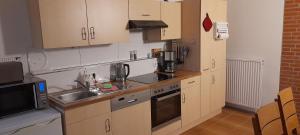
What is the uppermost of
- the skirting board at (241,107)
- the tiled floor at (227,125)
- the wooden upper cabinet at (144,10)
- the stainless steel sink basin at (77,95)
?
the wooden upper cabinet at (144,10)

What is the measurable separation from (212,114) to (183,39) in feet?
4.17

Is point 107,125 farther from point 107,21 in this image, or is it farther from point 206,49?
point 206,49

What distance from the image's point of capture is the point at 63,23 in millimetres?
2188

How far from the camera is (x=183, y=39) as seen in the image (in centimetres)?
344

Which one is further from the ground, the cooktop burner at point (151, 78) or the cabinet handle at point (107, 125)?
the cooktop burner at point (151, 78)

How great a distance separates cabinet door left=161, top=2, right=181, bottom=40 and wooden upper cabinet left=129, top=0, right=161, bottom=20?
12 cm

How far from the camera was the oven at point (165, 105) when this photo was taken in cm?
275

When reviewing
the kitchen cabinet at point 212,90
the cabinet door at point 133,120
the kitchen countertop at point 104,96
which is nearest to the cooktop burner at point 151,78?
the kitchen countertop at point 104,96

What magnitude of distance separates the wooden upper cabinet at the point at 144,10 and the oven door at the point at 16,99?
1.33m

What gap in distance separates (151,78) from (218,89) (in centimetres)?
125

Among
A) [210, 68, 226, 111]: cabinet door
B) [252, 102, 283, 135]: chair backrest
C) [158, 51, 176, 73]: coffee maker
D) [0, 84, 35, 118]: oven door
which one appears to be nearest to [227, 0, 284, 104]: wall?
[210, 68, 226, 111]: cabinet door

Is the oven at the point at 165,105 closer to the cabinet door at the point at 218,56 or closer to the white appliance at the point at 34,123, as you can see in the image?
the cabinet door at the point at 218,56

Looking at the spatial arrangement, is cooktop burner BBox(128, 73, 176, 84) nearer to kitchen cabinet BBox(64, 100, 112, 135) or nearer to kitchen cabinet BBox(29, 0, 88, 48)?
kitchen cabinet BBox(64, 100, 112, 135)

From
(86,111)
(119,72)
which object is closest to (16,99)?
(86,111)
